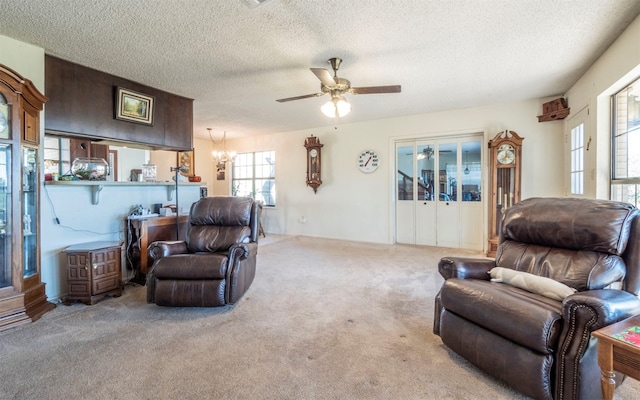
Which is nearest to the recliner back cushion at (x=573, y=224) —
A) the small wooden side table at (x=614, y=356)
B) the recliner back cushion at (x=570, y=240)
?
the recliner back cushion at (x=570, y=240)

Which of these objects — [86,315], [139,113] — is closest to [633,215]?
[86,315]

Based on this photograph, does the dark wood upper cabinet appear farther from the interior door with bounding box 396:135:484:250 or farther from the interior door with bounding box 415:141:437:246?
the interior door with bounding box 415:141:437:246

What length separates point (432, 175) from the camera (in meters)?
5.38

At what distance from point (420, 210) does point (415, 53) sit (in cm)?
319

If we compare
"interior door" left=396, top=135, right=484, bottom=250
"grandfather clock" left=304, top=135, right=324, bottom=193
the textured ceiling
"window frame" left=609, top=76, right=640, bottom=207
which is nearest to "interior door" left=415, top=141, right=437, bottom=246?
"interior door" left=396, top=135, right=484, bottom=250

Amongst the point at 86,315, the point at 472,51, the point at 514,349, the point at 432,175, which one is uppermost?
the point at 472,51

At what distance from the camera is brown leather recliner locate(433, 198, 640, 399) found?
142 cm

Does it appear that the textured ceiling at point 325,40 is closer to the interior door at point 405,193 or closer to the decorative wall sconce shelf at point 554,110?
the decorative wall sconce shelf at point 554,110

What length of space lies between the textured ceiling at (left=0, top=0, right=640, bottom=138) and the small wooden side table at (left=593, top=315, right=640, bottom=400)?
6.82 feet

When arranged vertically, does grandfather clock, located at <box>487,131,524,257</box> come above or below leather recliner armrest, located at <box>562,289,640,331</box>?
above

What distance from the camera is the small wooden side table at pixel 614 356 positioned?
1.14m

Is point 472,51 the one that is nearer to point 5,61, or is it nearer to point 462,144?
point 462,144

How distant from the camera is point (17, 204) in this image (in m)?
2.50

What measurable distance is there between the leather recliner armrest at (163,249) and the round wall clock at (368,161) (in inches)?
146
